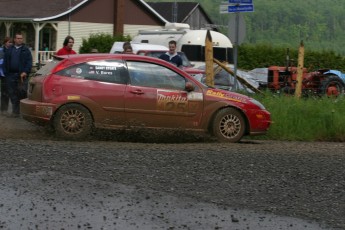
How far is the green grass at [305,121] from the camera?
1559 centimetres

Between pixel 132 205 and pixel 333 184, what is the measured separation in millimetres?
2786

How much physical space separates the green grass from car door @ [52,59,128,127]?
341 centimetres

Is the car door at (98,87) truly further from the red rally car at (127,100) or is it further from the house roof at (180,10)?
the house roof at (180,10)

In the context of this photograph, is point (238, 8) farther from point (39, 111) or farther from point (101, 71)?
point (39, 111)

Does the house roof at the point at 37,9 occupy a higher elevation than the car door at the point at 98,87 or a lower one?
higher

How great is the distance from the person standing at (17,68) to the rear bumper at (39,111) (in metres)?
3.13

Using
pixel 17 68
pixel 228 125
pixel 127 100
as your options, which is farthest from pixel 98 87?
pixel 17 68

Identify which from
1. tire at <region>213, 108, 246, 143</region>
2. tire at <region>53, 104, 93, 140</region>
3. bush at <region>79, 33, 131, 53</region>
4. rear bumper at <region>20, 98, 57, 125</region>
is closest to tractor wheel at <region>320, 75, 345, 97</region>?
tire at <region>213, 108, 246, 143</region>

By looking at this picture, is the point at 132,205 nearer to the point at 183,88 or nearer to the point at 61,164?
the point at 61,164

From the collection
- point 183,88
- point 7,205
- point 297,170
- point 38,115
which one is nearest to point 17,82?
point 38,115

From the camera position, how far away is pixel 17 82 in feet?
55.0

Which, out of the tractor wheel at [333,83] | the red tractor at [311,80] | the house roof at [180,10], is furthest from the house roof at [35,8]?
the tractor wheel at [333,83]

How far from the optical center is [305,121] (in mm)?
15945

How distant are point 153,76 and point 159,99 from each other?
0.44 metres
